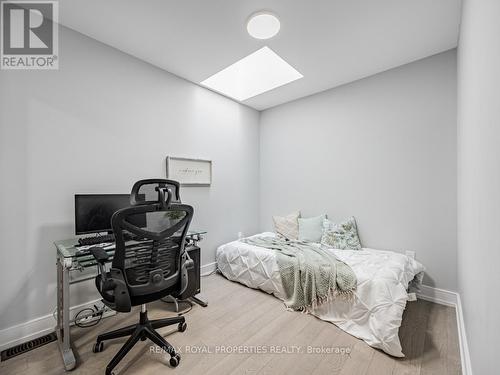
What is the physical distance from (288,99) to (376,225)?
2.32m

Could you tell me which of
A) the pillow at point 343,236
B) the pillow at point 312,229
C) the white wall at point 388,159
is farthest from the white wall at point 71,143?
the pillow at point 343,236

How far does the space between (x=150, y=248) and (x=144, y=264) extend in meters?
0.12

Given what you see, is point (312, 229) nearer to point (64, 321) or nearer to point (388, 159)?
point (388, 159)

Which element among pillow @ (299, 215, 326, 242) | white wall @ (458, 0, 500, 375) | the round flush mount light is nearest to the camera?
white wall @ (458, 0, 500, 375)

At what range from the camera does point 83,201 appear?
199 centimetres

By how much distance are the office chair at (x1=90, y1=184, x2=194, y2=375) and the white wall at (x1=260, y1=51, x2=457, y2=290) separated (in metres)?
2.31

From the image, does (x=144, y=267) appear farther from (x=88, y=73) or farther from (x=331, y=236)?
(x=331, y=236)

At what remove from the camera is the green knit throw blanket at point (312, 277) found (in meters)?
2.09

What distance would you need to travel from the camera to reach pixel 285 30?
2123mm

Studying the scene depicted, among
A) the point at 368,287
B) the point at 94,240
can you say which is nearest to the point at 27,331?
the point at 94,240

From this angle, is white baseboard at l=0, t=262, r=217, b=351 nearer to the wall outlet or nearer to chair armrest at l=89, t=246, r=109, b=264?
chair armrest at l=89, t=246, r=109, b=264

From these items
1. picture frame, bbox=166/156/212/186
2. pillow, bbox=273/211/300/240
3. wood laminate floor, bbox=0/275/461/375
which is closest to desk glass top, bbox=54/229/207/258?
wood laminate floor, bbox=0/275/461/375

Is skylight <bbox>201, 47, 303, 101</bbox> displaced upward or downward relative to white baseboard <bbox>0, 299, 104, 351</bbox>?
upward

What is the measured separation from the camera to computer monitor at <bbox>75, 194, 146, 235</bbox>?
6.45ft
